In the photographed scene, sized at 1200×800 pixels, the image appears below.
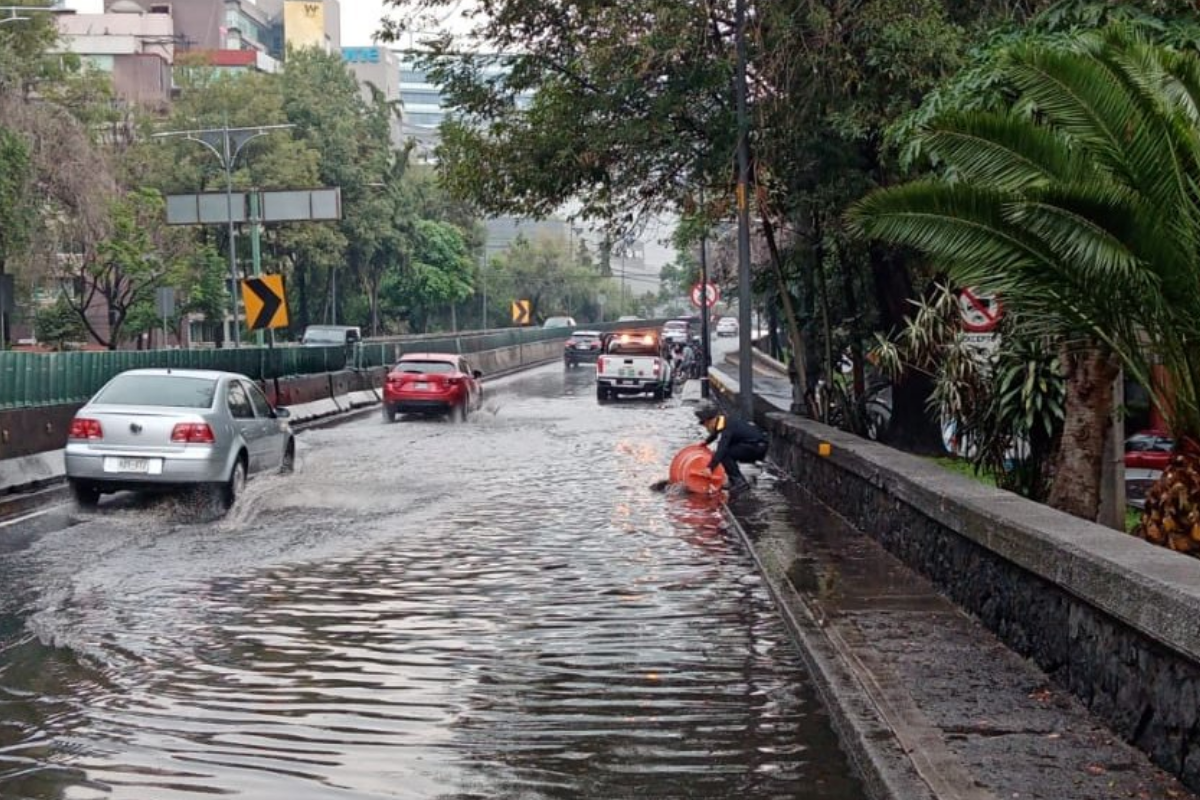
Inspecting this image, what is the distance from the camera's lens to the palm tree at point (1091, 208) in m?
8.78

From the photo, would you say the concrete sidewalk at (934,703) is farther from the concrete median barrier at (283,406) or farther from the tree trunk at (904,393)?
the concrete median barrier at (283,406)

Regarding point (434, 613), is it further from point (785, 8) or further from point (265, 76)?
point (265, 76)

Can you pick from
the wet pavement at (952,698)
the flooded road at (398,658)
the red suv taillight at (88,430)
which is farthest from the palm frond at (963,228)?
the red suv taillight at (88,430)

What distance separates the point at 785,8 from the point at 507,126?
5119 millimetres

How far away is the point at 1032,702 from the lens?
7.52 metres

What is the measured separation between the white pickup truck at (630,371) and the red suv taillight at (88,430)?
25.8 metres

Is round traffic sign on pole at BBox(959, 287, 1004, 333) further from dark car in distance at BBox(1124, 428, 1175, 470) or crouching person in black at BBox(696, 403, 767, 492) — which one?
crouching person in black at BBox(696, 403, 767, 492)

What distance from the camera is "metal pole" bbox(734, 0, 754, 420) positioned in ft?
65.6

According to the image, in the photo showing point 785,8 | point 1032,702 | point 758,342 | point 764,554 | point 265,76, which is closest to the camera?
point 1032,702

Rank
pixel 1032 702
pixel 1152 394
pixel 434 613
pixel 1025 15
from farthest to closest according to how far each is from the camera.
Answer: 1. pixel 1025 15
2. pixel 434 613
3. pixel 1152 394
4. pixel 1032 702

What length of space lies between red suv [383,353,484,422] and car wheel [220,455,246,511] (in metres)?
16.0

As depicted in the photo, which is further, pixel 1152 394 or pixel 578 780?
pixel 1152 394

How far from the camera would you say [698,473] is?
18578mm

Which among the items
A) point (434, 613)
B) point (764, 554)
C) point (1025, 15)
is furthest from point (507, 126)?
point (434, 613)
